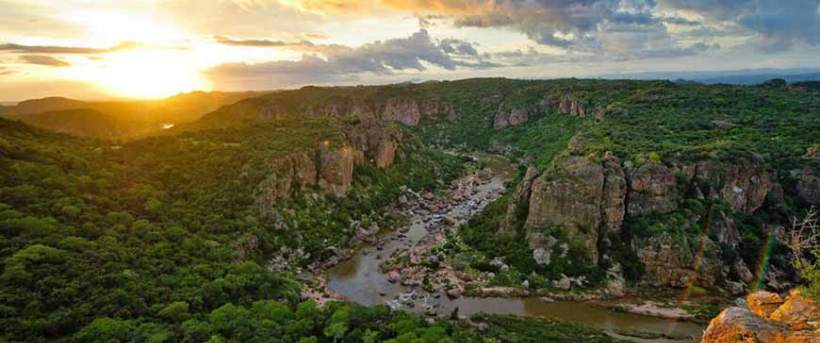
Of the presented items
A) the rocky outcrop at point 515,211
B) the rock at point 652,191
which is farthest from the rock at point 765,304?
the rocky outcrop at point 515,211

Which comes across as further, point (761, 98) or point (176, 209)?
point (761, 98)

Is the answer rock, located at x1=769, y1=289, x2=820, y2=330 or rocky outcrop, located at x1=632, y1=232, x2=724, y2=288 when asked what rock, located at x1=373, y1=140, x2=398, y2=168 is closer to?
rocky outcrop, located at x1=632, y1=232, x2=724, y2=288

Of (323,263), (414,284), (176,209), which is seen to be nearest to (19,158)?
(176,209)

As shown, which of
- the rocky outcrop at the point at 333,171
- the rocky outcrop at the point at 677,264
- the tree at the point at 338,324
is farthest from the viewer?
the rocky outcrop at the point at 333,171

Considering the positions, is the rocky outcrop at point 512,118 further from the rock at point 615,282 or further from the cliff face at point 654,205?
the rock at point 615,282

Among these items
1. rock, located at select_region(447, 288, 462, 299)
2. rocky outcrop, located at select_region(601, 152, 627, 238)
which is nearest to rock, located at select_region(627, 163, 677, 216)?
rocky outcrop, located at select_region(601, 152, 627, 238)

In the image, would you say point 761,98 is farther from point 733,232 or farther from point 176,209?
point 176,209
